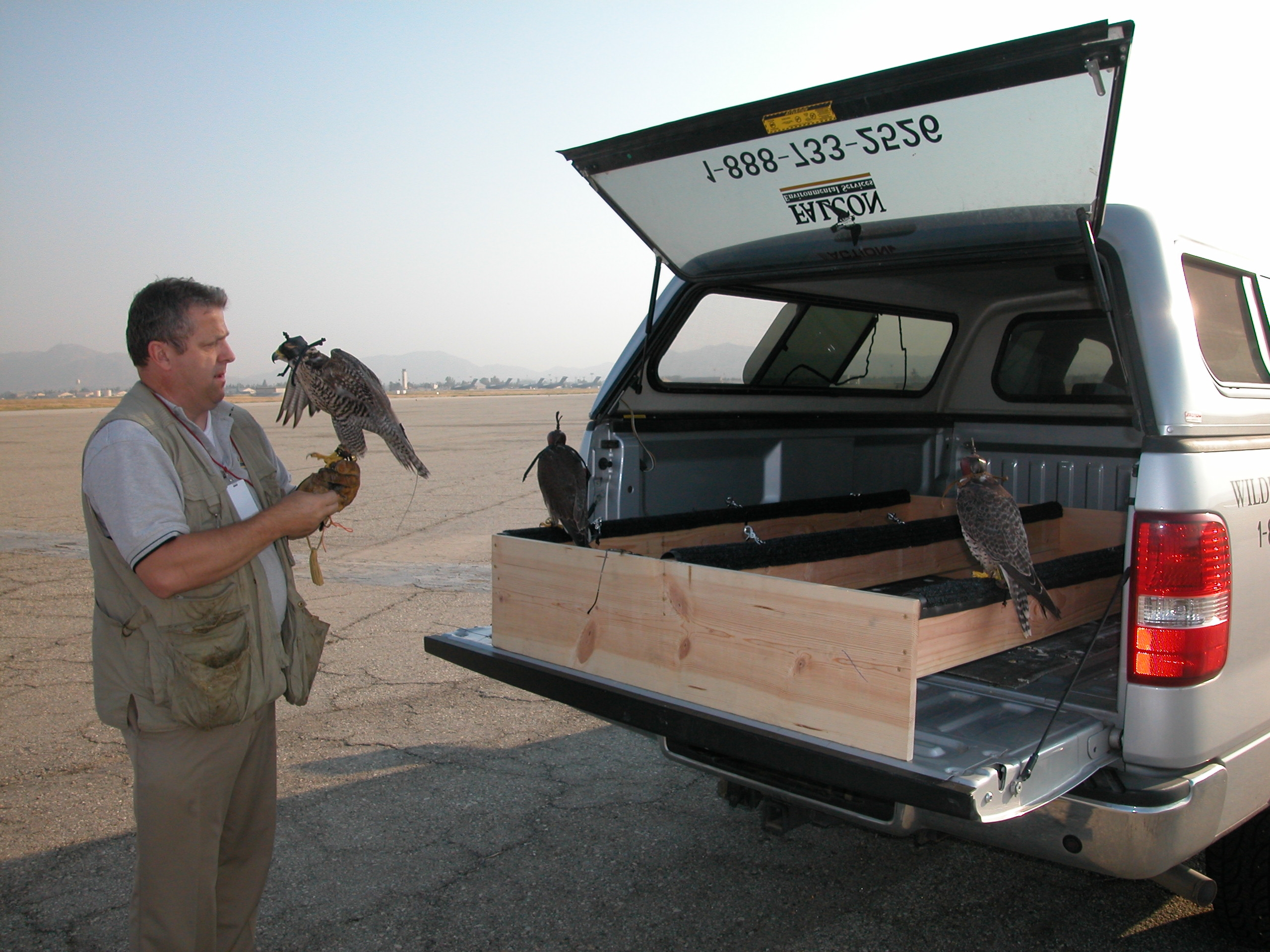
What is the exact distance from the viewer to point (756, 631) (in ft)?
8.74

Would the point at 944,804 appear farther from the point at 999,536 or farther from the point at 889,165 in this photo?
the point at 889,165

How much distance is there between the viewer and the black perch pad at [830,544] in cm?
325

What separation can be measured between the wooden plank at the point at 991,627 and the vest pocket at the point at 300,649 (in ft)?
5.87

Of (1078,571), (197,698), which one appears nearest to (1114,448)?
(1078,571)

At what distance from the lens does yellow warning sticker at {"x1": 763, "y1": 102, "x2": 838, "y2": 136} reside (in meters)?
2.88

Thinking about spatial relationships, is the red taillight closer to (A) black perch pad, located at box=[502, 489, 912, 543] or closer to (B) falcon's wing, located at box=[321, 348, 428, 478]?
(A) black perch pad, located at box=[502, 489, 912, 543]

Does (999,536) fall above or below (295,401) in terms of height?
below

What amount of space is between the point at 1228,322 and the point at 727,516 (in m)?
2.13

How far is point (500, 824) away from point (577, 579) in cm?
139

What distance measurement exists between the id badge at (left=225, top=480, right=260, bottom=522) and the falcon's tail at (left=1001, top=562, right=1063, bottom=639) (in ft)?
7.81

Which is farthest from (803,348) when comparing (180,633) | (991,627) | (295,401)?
(180,633)

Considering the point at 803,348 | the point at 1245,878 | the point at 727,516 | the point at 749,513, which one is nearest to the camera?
the point at 1245,878

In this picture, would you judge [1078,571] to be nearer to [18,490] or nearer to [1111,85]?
[1111,85]

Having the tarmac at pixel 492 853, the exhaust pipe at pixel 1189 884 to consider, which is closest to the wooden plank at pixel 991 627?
the exhaust pipe at pixel 1189 884
